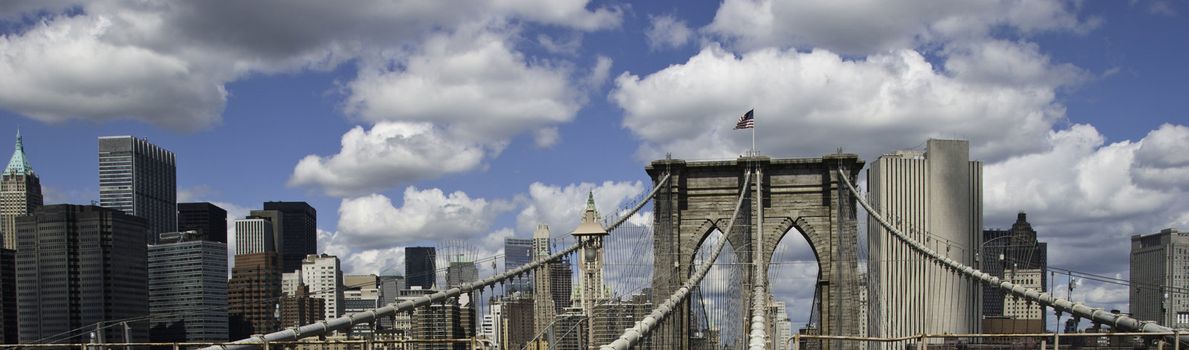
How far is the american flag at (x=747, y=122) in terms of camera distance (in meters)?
48.5

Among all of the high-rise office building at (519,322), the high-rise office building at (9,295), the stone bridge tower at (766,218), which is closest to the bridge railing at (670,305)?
the stone bridge tower at (766,218)

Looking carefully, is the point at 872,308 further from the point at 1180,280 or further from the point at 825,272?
the point at 1180,280

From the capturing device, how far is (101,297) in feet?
594

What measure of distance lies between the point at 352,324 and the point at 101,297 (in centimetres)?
16816

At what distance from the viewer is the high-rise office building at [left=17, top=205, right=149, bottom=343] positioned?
17712 cm

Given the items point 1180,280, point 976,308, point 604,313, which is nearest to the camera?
point 604,313

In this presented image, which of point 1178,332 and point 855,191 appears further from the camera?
point 855,191

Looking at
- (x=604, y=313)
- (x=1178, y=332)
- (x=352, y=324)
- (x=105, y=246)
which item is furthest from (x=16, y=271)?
(x=1178, y=332)

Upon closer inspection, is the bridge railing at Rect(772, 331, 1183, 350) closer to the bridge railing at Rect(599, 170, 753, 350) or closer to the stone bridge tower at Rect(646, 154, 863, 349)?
the bridge railing at Rect(599, 170, 753, 350)

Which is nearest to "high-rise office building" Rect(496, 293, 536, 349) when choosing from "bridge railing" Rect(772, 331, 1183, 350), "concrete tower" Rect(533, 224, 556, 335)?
"concrete tower" Rect(533, 224, 556, 335)

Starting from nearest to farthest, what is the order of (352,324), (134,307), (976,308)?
(352,324) → (976,308) → (134,307)

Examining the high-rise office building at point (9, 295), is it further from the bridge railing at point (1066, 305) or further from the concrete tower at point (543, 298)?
the bridge railing at point (1066, 305)

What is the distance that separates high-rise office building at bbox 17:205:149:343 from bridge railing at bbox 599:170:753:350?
468 feet

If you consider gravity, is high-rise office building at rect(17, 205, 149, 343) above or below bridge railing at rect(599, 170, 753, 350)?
below
